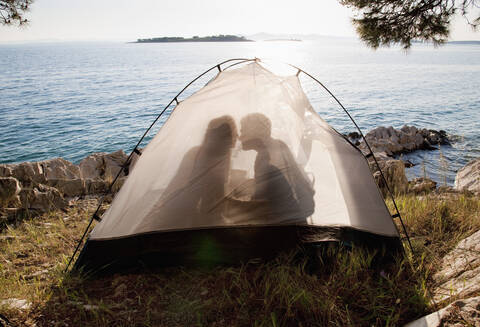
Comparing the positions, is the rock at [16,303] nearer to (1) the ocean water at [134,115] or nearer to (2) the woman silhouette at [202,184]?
(2) the woman silhouette at [202,184]

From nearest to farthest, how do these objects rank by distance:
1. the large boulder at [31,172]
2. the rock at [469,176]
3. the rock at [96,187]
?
the rock at [96,187] → the large boulder at [31,172] → the rock at [469,176]

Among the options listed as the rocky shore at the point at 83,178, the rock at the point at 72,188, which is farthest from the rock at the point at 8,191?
the rock at the point at 72,188

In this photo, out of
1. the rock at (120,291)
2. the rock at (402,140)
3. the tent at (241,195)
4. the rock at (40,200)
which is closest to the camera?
the rock at (120,291)

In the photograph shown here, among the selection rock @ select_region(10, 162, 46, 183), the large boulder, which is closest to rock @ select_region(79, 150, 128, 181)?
the large boulder

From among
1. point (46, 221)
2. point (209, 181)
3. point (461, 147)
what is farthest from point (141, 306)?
point (461, 147)

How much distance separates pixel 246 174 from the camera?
3.42 metres

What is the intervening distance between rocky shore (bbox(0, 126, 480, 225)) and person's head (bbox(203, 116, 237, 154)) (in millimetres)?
1820

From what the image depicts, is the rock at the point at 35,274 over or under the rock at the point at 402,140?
over

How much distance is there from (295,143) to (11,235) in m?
4.51

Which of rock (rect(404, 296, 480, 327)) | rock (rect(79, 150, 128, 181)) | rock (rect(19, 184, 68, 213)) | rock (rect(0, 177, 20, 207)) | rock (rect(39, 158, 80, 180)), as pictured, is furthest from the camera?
rock (rect(79, 150, 128, 181))

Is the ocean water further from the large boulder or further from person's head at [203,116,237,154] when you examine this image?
person's head at [203,116,237,154]

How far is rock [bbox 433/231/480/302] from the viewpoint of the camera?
254cm

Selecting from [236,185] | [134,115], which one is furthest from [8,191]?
[134,115]

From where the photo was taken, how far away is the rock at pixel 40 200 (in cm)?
548
